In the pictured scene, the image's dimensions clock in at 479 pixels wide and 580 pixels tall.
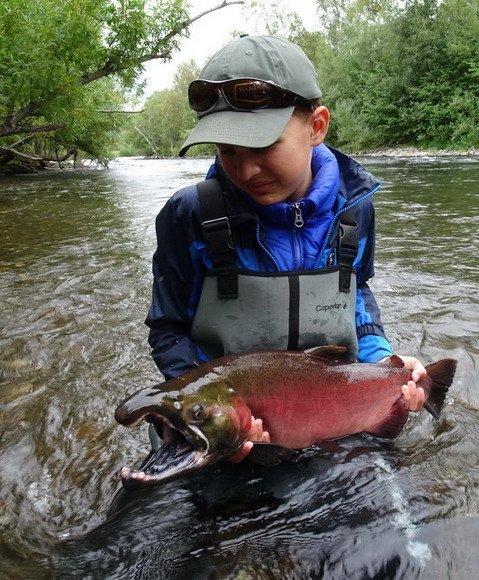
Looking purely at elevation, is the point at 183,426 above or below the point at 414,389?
above

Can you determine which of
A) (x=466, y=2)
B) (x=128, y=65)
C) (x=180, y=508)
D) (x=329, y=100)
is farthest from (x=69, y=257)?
(x=329, y=100)

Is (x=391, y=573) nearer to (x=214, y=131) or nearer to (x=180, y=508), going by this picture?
(x=180, y=508)

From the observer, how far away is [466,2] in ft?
98.0

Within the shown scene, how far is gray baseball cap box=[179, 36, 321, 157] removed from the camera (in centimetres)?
207

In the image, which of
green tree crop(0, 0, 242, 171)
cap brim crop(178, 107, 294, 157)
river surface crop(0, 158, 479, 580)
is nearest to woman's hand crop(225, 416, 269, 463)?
river surface crop(0, 158, 479, 580)

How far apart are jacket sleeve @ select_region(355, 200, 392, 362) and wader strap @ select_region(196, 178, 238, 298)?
0.74 m

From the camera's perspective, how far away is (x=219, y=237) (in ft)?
7.78

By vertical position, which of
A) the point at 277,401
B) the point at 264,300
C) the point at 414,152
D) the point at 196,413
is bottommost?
the point at 414,152

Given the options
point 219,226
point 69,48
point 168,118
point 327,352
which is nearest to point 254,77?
point 219,226

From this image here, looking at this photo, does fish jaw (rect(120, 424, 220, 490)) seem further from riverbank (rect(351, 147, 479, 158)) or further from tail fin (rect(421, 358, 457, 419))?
riverbank (rect(351, 147, 479, 158))

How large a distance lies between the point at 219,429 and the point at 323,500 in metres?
0.75

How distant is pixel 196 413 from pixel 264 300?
29.8 inches

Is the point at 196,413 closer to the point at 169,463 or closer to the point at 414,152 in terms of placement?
the point at 169,463

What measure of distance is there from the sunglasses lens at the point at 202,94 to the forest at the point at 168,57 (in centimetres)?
1032
